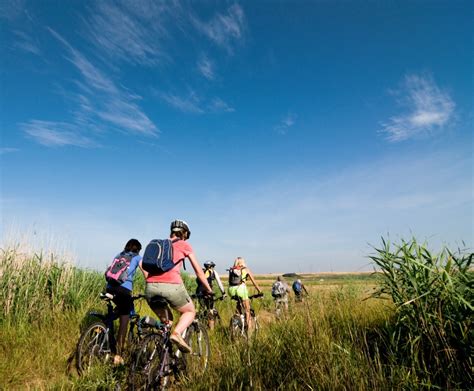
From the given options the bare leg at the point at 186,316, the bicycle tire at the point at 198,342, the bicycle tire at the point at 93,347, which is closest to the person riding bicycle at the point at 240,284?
the bicycle tire at the point at 198,342

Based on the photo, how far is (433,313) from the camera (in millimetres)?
3674

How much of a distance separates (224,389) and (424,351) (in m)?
2.49

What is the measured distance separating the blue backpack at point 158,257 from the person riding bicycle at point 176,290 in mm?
101

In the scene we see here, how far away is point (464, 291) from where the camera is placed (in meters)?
3.56

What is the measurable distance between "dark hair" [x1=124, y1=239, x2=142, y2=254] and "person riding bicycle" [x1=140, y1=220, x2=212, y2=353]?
5.18 ft

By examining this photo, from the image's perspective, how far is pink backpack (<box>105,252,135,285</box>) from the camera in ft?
18.7

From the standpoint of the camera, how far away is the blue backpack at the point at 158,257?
4500mm

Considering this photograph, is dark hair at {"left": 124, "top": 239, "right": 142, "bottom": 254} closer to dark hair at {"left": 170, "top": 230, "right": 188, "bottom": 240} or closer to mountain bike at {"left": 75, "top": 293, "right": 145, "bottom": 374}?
mountain bike at {"left": 75, "top": 293, "right": 145, "bottom": 374}

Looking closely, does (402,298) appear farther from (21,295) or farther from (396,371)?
(21,295)

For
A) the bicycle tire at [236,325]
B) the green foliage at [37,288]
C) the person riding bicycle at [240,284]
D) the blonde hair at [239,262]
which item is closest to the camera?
the green foliage at [37,288]

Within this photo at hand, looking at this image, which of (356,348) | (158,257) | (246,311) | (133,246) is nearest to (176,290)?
(158,257)

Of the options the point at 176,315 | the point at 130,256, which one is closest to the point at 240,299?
the point at 176,315

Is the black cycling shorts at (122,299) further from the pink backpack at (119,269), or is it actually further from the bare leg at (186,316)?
the bare leg at (186,316)

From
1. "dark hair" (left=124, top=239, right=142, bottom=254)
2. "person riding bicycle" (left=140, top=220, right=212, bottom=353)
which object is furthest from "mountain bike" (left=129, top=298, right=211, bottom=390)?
"dark hair" (left=124, top=239, right=142, bottom=254)
